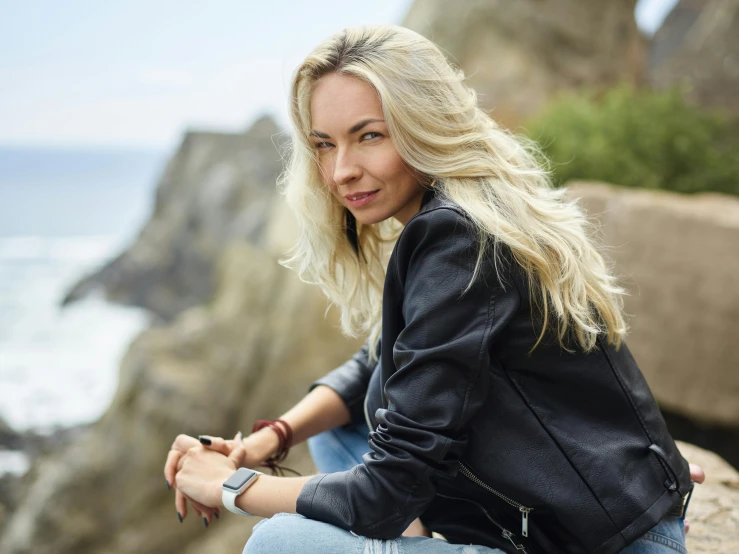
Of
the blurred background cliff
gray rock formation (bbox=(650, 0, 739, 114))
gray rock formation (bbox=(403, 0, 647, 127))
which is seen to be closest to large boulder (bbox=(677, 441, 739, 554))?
the blurred background cliff

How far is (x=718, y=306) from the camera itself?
3.81 metres

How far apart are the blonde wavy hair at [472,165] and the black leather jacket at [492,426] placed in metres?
0.05

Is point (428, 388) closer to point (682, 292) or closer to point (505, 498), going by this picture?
point (505, 498)

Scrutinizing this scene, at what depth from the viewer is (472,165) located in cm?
161

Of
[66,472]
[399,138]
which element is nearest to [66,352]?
[66,472]

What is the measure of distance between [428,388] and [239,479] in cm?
49

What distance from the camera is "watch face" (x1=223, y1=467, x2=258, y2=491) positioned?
1.58 metres

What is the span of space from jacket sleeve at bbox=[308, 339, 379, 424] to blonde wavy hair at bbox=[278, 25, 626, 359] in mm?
624

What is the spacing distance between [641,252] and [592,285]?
2.58m

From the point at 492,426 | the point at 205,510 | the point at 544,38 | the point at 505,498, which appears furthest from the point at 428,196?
the point at 544,38

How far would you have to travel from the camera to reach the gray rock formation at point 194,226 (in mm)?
14539

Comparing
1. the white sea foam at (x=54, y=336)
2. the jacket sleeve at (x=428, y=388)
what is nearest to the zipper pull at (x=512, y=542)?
the jacket sleeve at (x=428, y=388)

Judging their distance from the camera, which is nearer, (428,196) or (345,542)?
(345,542)

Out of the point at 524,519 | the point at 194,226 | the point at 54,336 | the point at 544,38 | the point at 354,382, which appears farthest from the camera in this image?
the point at 194,226
